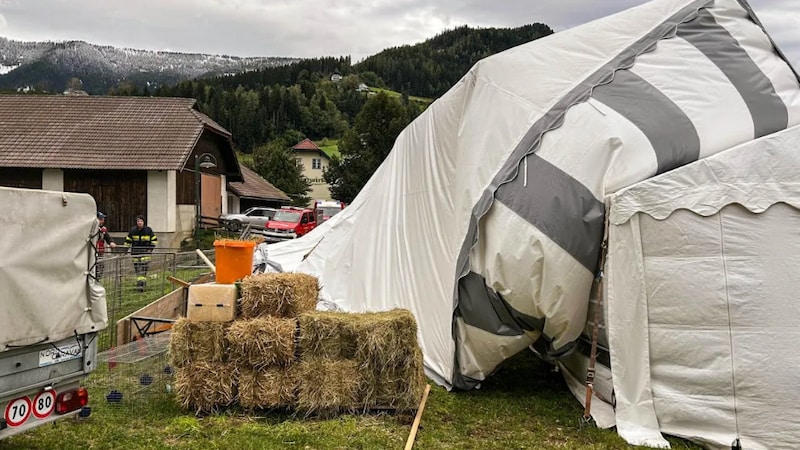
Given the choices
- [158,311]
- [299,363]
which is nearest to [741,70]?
[299,363]

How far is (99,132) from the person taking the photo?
28016 millimetres

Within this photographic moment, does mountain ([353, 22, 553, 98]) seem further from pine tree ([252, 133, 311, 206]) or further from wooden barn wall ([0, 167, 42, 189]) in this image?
wooden barn wall ([0, 167, 42, 189])

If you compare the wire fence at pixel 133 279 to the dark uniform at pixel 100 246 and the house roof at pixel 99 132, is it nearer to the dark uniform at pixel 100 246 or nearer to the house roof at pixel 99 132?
the dark uniform at pixel 100 246

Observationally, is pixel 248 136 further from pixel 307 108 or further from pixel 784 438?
pixel 784 438

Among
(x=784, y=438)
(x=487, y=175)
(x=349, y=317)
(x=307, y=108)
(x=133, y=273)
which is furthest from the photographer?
(x=307, y=108)

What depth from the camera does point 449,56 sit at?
13112 cm

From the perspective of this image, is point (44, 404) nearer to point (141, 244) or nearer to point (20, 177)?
point (141, 244)

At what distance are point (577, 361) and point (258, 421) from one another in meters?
3.52

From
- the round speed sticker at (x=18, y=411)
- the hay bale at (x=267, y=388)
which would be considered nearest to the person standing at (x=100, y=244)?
the round speed sticker at (x=18, y=411)

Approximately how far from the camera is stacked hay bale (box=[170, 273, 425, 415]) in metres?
5.90

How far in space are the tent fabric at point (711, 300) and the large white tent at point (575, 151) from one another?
0.14ft

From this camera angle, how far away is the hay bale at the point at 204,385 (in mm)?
5922

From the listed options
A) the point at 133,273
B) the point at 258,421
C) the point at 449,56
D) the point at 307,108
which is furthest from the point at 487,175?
the point at 449,56

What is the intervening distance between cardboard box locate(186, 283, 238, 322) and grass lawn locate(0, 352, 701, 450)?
95cm
